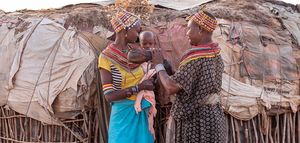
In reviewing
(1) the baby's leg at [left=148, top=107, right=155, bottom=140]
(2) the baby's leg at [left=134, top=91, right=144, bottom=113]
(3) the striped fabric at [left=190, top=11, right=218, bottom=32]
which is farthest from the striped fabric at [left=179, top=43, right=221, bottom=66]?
(1) the baby's leg at [left=148, top=107, right=155, bottom=140]

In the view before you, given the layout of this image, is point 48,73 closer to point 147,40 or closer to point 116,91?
point 116,91

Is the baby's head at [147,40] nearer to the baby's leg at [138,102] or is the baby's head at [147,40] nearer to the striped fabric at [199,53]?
the baby's leg at [138,102]

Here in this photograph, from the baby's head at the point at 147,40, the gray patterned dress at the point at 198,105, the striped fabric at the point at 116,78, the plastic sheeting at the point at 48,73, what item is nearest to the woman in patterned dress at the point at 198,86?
the gray patterned dress at the point at 198,105

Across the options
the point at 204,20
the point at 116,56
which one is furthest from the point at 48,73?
the point at 204,20

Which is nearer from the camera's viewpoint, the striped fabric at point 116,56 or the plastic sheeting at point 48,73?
the striped fabric at point 116,56

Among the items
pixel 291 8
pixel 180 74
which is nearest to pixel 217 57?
pixel 180 74

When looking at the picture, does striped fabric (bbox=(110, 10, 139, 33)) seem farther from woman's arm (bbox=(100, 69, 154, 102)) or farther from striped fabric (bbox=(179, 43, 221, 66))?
striped fabric (bbox=(179, 43, 221, 66))

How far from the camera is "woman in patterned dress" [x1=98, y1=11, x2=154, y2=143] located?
3.88m

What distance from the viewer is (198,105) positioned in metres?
3.45

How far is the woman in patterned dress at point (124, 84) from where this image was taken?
12.7ft

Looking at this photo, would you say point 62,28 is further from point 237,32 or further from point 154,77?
point 237,32

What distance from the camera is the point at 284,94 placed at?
4.88 m

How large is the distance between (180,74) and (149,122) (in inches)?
35.4

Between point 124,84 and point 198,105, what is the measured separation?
0.78 m
